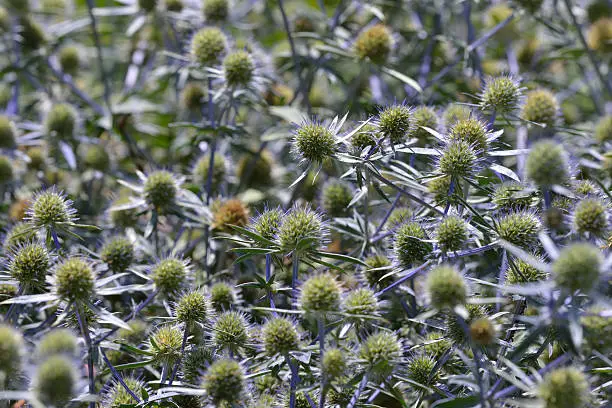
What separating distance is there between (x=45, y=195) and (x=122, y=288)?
45cm

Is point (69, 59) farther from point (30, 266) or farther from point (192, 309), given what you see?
point (192, 309)

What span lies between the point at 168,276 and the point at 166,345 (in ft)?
0.86

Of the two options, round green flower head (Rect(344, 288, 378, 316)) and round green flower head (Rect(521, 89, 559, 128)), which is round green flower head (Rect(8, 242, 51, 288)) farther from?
round green flower head (Rect(521, 89, 559, 128))

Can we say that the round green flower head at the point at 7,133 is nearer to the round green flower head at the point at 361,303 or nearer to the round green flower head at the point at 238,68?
the round green flower head at the point at 238,68

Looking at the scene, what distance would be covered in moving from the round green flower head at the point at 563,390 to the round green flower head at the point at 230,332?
83 cm

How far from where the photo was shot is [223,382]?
168cm

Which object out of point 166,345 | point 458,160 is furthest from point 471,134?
point 166,345

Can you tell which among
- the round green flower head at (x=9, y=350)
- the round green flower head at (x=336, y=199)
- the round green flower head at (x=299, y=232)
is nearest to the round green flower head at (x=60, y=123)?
the round green flower head at (x=336, y=199)

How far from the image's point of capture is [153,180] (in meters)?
2.55

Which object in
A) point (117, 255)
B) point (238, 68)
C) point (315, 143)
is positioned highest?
point (238, 68)

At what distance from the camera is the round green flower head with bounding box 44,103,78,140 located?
10.3ft

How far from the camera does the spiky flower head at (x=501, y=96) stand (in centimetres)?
233

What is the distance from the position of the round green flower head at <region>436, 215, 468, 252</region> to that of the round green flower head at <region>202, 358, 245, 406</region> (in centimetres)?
67

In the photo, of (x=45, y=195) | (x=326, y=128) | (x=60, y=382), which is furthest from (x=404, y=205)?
(x=60, y=382)
